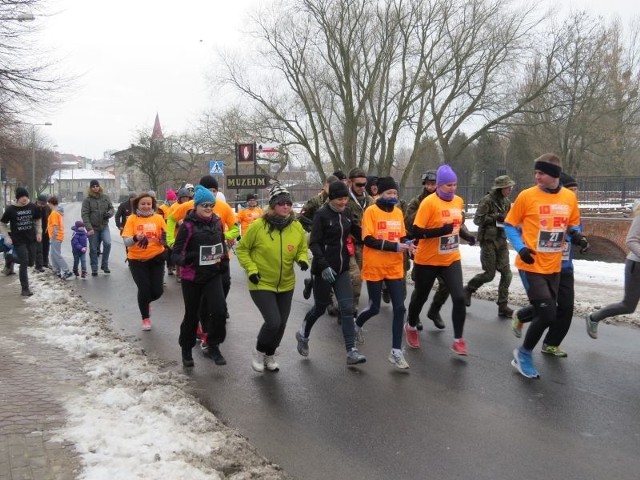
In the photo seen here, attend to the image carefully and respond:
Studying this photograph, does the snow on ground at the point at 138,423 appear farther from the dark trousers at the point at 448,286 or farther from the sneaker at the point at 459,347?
the sneaker at the point at 459,347

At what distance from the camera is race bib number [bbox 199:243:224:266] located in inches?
238

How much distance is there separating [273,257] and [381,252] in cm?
117

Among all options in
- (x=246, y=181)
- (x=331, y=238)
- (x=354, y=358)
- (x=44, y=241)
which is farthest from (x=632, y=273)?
(x=246, y=181)

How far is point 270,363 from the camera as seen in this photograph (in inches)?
239

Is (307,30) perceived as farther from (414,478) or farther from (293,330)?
(414,478)

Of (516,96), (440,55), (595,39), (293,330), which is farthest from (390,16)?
(293,330)

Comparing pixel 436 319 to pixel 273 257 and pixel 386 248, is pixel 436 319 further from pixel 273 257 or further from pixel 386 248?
pixel 273 257

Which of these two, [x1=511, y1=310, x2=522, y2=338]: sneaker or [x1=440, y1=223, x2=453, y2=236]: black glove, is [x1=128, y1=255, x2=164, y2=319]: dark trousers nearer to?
[x1=440, y1=223, x2=453, y2=236]: black glove

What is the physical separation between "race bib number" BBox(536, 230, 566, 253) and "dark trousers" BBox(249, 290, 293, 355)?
2.40 meters

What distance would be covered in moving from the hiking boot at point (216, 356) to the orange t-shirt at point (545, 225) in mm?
3158

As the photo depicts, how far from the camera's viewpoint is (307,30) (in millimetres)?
33969

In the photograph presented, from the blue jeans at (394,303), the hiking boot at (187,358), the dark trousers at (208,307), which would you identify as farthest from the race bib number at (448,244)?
the hiking boot at (187,358)

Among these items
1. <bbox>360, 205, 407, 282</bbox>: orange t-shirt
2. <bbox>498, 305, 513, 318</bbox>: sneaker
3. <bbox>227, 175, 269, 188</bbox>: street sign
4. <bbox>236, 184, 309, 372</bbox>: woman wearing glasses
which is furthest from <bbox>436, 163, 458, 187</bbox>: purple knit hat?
<bbox>227, 175, 269, 188</bbox>: street sign

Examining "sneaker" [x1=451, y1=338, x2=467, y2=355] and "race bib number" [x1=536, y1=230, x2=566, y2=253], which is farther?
"sneaker" [x1=451, y1=338, x2=467, y2=355]
